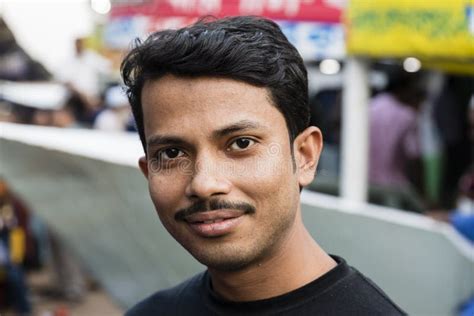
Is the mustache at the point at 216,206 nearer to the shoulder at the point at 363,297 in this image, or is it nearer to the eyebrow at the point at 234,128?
the eyebrow at the point at 234,128

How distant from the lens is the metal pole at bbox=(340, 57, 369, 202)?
632cm

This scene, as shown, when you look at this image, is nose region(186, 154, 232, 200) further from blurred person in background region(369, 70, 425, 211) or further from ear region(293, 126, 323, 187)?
blurred person in background region(369, 70, 425, 211)

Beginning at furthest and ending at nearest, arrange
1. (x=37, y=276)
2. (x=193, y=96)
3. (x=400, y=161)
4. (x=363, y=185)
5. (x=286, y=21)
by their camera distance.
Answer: (x=37, y=276)
(x=400, y=161)
(x=286, y=21)
(x=363, y=185)
(x=193, y=96)

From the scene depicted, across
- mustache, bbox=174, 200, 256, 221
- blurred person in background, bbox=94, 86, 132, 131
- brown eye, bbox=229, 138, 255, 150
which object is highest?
brown eye, bbox=229, 138, 255, 150

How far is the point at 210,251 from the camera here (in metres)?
1.82

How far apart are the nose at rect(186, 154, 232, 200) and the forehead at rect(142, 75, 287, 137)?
0.22ft

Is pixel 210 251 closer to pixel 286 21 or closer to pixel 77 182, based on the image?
pixel 77 182

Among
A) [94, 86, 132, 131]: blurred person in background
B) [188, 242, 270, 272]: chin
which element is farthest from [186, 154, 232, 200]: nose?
[94, 86, 132, 131]: blurred person in background

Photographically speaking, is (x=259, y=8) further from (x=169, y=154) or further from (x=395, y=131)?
(x=169, y=154)

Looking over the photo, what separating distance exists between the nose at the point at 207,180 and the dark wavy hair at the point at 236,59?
6.8 inches

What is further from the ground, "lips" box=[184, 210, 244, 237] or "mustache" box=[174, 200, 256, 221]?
"mustache" box=[174, 200, 256, 221]

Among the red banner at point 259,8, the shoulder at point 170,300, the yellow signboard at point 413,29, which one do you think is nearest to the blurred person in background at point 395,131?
the red banner at point 259,8

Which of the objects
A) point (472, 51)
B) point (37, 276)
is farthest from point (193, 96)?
point (37, 276)

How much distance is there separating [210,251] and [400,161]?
231 inches
